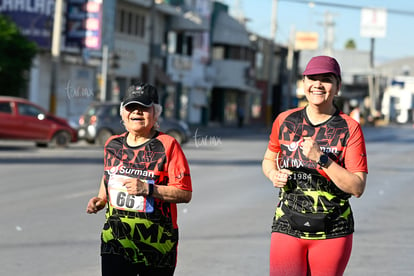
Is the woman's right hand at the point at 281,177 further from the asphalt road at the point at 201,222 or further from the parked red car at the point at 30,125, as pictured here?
the parked red car at the point at 30,125

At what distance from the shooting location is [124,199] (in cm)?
546

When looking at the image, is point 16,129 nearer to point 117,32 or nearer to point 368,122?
point 117,32

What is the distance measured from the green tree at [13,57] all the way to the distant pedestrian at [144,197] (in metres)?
31.0

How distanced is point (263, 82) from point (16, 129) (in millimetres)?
63216

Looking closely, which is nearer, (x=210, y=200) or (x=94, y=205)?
(x=94, y=205)

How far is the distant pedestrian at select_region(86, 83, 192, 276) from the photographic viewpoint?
217 inches

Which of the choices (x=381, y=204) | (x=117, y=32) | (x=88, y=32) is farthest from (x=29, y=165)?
(x=117, y=32)

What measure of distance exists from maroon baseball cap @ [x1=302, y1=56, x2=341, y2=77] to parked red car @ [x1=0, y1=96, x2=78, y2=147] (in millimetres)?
25017

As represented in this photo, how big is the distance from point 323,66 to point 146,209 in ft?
3.99

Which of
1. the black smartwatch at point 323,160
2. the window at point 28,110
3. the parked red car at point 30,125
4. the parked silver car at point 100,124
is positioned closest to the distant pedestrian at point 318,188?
the black smartwatch at point 323,160

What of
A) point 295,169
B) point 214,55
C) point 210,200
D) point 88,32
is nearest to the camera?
point 295,169

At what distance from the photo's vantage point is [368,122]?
103m

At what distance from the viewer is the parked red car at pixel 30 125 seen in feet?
97.9

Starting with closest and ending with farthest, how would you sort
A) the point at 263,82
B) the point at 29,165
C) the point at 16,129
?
the point at 29,165
the point at 16,129
the point at 263,82
